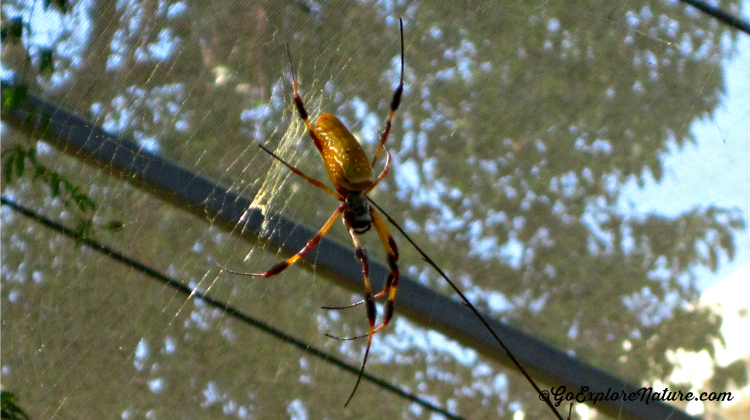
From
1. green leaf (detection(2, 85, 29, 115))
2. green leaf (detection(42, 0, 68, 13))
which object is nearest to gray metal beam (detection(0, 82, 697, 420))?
green leaf (detection(2, 85, 29, 115))

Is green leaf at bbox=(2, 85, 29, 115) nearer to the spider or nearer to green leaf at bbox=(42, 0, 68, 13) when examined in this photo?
green leaf at bbox=(42, 0, 68, 13)

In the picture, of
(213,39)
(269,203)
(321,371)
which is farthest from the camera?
(321,371)

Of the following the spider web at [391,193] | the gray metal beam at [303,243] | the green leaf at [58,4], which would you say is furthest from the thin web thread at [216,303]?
the green leaf at [58,4]

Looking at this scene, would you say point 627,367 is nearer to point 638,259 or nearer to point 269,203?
point 638,259

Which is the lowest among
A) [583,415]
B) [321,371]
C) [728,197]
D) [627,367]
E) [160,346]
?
[160,346]

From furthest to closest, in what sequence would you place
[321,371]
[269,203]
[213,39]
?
[321,371] < [213,39] < [269,203]

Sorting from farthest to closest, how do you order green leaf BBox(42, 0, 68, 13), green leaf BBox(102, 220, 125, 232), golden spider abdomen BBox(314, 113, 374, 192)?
green leaf BBox(102, 220, 125, 232)
green leaf BBox(42, 0, 68, 13)
golden spider abdomen BBox(314, 113, 374, 192)

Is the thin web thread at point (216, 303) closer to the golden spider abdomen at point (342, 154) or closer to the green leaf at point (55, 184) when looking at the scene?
the green leaf at point (55, 184)

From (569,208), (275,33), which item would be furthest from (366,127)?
(569,208)
